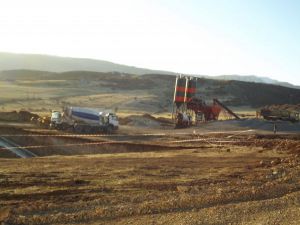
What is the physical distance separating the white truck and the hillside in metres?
28.3

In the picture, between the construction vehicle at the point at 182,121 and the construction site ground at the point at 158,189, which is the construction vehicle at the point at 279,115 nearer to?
the construction vehicle at the point at 182,121

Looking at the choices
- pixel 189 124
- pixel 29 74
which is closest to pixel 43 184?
pixel 189 124

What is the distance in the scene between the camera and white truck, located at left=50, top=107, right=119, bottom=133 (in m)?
41.9

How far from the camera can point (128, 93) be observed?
9869 centimetres

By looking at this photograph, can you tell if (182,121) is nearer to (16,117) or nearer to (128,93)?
(16,117)

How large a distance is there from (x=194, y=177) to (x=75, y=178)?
366cm

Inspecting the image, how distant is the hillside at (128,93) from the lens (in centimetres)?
8006

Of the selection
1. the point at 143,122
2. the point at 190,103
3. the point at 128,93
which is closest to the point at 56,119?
the point at 143,122

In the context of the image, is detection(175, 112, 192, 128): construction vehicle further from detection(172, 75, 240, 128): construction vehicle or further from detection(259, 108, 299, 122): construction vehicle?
detection(259, 108, 299, 122): construction vehicle

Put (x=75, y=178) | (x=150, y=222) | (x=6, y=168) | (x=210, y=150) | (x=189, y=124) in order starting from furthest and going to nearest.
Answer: (x=189, y=124) → (x=210, y=150) → (x=6, y=168) → (x=75, y=178) → (x=150, y=222)

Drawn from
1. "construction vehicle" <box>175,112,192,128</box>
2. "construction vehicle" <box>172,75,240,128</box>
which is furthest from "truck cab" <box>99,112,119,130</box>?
"construction vehicle" <box>172,75,240,128</box>

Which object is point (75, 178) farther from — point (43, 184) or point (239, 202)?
point (239, 202)

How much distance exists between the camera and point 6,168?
18797 millimetres

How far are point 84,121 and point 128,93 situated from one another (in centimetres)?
5615
